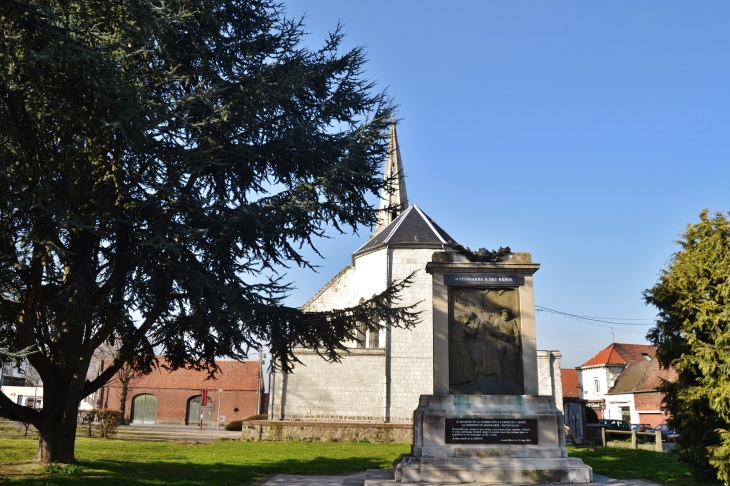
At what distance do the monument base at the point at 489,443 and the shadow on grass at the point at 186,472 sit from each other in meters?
3.51

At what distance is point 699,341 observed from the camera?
11.4 metres

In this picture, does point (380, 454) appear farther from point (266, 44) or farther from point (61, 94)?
point (61, 94)

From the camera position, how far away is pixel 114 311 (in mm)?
10328

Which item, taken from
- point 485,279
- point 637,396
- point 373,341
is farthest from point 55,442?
point 637,396

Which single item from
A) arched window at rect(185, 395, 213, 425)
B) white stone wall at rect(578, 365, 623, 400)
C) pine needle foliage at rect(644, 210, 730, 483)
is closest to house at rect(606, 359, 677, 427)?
white stone wall at rect(578, 365, 623, 400)

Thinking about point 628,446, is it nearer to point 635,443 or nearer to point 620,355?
point 635,443

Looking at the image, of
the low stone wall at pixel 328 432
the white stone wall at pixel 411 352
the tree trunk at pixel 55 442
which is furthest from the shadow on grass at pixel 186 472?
the white stone wall at pixel 411 352

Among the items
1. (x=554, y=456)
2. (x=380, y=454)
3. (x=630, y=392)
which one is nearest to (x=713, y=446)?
(x=554, y=456)

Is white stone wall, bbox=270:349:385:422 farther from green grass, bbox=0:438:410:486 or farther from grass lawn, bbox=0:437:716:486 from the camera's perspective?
grass lawn, bbox=0:437:716:486

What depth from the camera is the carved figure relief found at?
10.9 m

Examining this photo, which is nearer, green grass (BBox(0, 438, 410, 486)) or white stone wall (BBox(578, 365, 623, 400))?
green grass (BBox(0, 438, 410, 486))

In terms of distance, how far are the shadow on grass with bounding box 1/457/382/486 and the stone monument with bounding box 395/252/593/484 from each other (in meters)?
3.47

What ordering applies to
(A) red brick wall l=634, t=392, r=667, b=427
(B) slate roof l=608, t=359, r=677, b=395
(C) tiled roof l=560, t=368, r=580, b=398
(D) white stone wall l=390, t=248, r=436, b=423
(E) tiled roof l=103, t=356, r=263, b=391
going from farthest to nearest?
1. (C) tiled roof l=560, t=368, r=580, b=398
2. (E) tiled roof l=103, t=356, r=263, b=391
3. (B) slate roof l=608, t=359, r=677, b=395
4. (A) red brick wall l=634, t=392, r=667, b=427
5. (D) white stone wall l=390, t=248, r=436, b=423

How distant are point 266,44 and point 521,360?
8201mm
